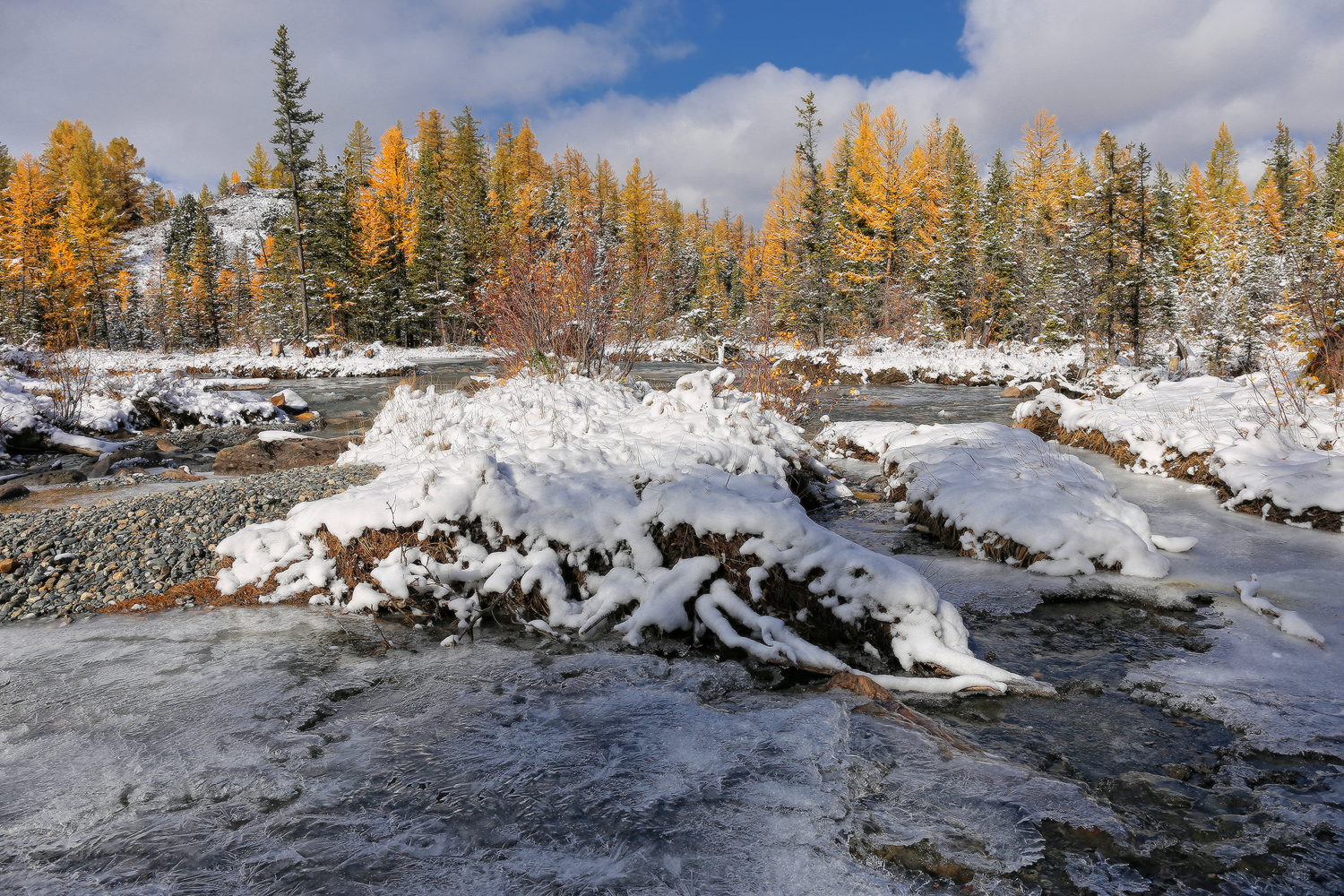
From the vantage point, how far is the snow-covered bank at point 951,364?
21.9 m

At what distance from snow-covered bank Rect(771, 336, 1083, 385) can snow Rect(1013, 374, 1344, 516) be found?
9.04 meters

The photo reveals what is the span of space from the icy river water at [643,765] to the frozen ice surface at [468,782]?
0.01 meters

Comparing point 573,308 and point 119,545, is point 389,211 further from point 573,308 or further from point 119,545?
point 119,545

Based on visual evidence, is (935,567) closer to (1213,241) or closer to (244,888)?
(244,888)

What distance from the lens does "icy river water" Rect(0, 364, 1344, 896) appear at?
2240 millimetres

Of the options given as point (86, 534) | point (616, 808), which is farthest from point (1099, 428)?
point (86, 534)

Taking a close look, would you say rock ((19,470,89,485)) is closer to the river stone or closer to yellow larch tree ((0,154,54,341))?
the river stone

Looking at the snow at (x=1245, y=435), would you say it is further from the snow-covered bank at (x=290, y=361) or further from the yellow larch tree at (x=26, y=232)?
the yellow larch tree at (x=26, y=232)

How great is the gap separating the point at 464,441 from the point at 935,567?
4953 mm

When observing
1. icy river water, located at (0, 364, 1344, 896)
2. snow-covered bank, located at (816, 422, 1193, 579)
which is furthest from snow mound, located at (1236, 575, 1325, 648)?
snow-covered bank, located at (816, 422, 1193, 579)

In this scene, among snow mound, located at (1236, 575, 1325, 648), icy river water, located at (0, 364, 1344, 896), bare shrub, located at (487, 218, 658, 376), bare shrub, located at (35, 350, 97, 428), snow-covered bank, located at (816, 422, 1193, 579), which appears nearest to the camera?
icy river water, located at (0, 364, 1344, 896)

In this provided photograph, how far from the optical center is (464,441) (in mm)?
6945

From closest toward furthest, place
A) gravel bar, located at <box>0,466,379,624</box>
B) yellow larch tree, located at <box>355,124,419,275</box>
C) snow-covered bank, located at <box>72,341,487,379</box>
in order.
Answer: gravel bar, located at <box>0,466,379,624</box> < snow-covered bank, located at <box>72,341,487,379</box> < yellow larch tree, located at <box>355,124,419,275</box>

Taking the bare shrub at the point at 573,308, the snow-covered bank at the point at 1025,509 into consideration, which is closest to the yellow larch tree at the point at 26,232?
the bare shrub at the point at 573,308
